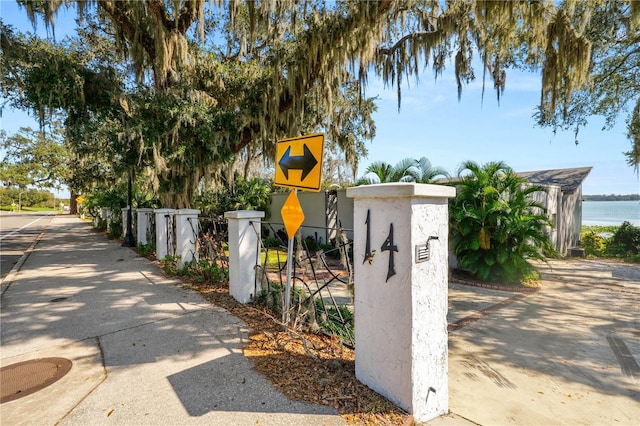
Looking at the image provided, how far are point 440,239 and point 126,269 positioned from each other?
727cm

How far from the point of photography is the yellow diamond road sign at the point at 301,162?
3082 millimetres

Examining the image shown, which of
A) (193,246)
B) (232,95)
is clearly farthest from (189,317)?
(232,95)

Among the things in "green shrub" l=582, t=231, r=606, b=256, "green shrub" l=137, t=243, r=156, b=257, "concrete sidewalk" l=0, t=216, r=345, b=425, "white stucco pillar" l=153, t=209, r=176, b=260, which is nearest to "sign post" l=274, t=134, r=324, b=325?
"concrete sidewalk" l=0, t=216, r=345, b=425

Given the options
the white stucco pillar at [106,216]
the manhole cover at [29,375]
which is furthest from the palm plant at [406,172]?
the white stucco pillar at [106,216]

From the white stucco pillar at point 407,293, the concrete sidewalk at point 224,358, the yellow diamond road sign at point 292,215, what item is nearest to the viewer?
the white stucco pillar at point 407,293

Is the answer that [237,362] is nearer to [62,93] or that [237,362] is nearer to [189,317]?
[189,317]

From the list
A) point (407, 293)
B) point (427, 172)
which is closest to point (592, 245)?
point (427, 172)

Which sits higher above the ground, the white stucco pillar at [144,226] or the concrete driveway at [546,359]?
the white stucco pillar at [144,226]

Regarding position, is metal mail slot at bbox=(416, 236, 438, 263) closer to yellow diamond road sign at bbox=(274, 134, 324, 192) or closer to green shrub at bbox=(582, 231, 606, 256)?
yellow diamond road sign at bbox=(274, 134, 324, 192)

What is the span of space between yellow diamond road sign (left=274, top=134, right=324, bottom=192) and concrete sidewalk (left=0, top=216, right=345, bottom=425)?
180 centimetres

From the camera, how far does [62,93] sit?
23.2ft

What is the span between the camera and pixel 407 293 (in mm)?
2143

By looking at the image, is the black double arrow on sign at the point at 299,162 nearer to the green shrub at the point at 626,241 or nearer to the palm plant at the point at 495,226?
the palm plant at the point at 495,226

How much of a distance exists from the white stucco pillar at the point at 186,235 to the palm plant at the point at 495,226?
231 inches
